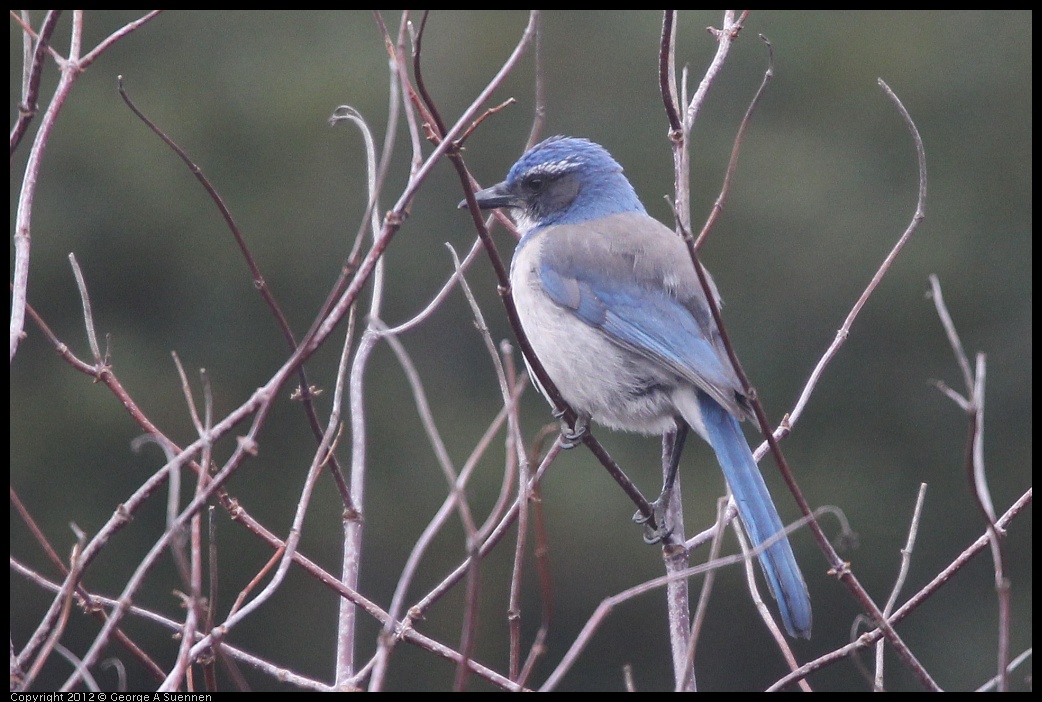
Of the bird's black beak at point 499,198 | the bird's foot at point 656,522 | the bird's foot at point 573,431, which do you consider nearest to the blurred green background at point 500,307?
the bird's black beak at point 499,198

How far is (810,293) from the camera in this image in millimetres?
18312

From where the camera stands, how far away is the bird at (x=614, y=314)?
430cm

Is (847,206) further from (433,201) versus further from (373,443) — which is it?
(373,443)

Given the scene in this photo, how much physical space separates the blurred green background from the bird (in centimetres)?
998

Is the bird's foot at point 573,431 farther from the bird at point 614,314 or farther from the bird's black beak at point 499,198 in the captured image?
the bird's black beak at point 499,198

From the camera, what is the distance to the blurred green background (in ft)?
53.2

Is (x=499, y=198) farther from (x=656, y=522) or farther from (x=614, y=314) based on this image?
(x=656, y=522)

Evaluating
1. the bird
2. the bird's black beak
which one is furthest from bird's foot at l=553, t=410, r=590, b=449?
the bird's black beak

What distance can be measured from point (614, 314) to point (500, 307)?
37.7 ft

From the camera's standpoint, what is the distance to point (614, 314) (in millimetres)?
4672

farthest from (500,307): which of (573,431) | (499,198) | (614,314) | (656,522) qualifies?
(656,522)

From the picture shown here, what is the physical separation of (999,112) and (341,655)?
1886 centimetres
